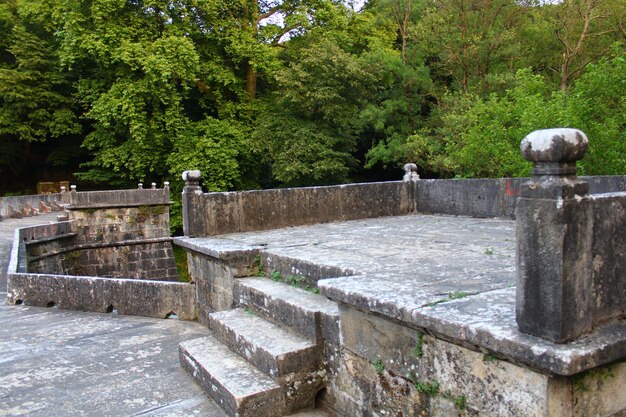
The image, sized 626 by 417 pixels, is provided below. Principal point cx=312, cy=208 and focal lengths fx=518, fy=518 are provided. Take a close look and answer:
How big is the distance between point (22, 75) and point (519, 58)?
789 inches

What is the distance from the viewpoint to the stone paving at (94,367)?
408cm

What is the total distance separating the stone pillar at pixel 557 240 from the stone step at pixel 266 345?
6.08ft

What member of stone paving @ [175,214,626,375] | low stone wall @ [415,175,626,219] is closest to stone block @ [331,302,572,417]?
stone paving @ [175,214,626,375]

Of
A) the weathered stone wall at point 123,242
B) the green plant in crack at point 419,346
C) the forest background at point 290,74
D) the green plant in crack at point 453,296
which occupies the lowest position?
the weathered stone wall at point 123,242

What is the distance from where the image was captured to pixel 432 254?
478 centimetres

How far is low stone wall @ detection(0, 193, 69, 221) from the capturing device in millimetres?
20531

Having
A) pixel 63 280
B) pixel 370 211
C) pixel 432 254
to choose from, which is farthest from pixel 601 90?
pixel 63 280

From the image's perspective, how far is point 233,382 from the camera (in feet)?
12.3

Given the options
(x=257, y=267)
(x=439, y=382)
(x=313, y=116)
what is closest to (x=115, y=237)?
(x=313, y=116)

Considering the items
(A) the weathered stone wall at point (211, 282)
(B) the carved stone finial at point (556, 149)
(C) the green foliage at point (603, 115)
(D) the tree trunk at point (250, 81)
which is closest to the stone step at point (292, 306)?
(A) the weathered stone wall at point (211, 282)

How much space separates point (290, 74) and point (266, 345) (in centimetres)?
1577

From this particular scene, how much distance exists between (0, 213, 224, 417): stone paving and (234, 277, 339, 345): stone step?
0.85 meters

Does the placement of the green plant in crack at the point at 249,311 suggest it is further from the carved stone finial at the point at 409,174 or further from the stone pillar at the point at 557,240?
the carved stone finial at the point at 409,174

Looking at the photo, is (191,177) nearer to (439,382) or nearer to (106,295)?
(106,295)
